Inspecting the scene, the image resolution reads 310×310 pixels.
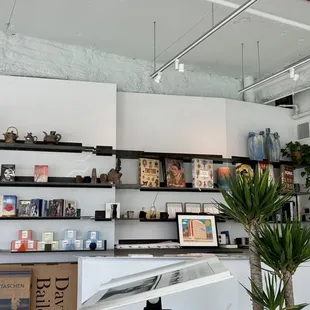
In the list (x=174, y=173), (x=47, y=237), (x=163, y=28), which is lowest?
(x=47, y=237)

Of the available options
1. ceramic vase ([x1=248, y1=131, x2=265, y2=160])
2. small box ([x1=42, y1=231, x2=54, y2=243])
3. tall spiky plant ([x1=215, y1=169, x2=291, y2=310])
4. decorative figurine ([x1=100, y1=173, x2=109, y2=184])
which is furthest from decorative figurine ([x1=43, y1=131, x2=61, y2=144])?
tall spiky plant ([x1=215, y1=169, x2=291, y2=310])

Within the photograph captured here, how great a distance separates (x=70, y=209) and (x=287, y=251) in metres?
3.79

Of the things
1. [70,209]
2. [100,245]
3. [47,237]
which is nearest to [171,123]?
[70,209]

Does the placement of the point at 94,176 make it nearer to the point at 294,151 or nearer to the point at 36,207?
the point at 36,207

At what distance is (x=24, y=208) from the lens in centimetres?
580

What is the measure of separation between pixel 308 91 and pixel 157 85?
2664mm

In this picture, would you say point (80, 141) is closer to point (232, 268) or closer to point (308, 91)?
point (232, 268)

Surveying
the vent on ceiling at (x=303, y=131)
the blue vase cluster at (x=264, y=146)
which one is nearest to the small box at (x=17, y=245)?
the blue vase cluster at (x=264, y=146)

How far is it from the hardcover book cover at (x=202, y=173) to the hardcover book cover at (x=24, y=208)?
7.98 ft

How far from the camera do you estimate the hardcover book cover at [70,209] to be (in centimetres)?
591

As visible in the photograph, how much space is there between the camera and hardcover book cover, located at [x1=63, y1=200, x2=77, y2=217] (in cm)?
591

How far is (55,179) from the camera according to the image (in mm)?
6062

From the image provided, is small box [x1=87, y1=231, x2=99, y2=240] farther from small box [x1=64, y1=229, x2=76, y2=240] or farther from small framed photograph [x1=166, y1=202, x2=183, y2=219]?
small framed photograph [x1=166, y1=202, x2=183, y2=219]

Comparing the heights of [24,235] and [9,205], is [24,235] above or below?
below
